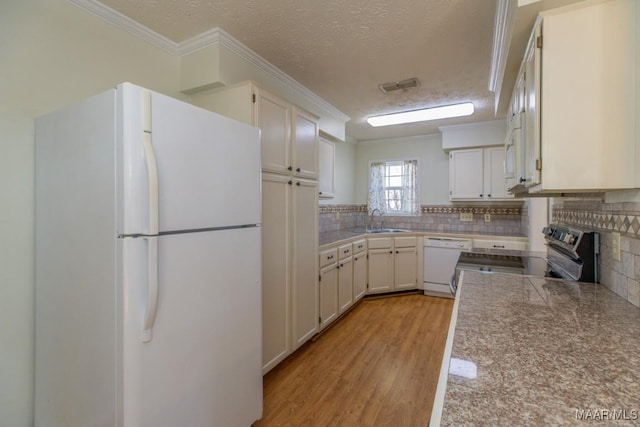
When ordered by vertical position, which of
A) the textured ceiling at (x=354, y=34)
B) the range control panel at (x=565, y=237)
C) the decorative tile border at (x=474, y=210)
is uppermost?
the textured ceiling at (x=354, y=34)

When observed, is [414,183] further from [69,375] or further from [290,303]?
[69,375]

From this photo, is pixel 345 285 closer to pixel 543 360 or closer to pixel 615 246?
pixel 615 246

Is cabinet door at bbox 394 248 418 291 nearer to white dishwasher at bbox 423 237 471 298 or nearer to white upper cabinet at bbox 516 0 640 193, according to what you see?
white dishwasher at bbox 423 237 471 298

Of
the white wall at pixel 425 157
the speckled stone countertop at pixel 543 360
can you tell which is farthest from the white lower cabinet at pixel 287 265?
the white wall at pixel 425 157

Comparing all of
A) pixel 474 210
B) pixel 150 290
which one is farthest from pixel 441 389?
pixel 474 210

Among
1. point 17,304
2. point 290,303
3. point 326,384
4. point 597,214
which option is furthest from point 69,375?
point 597,214

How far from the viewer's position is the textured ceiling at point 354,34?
1674mm

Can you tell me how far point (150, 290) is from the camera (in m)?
1.06

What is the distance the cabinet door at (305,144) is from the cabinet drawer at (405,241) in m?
1.92

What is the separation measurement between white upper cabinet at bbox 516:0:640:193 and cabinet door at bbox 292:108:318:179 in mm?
1505

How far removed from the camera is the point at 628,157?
42.1 inches

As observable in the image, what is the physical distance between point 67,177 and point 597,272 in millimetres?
2450

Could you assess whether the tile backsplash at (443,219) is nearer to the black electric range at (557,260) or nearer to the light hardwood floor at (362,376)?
the light hardwood floor at (362,376)

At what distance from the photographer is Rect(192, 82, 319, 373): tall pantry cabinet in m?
1.95
